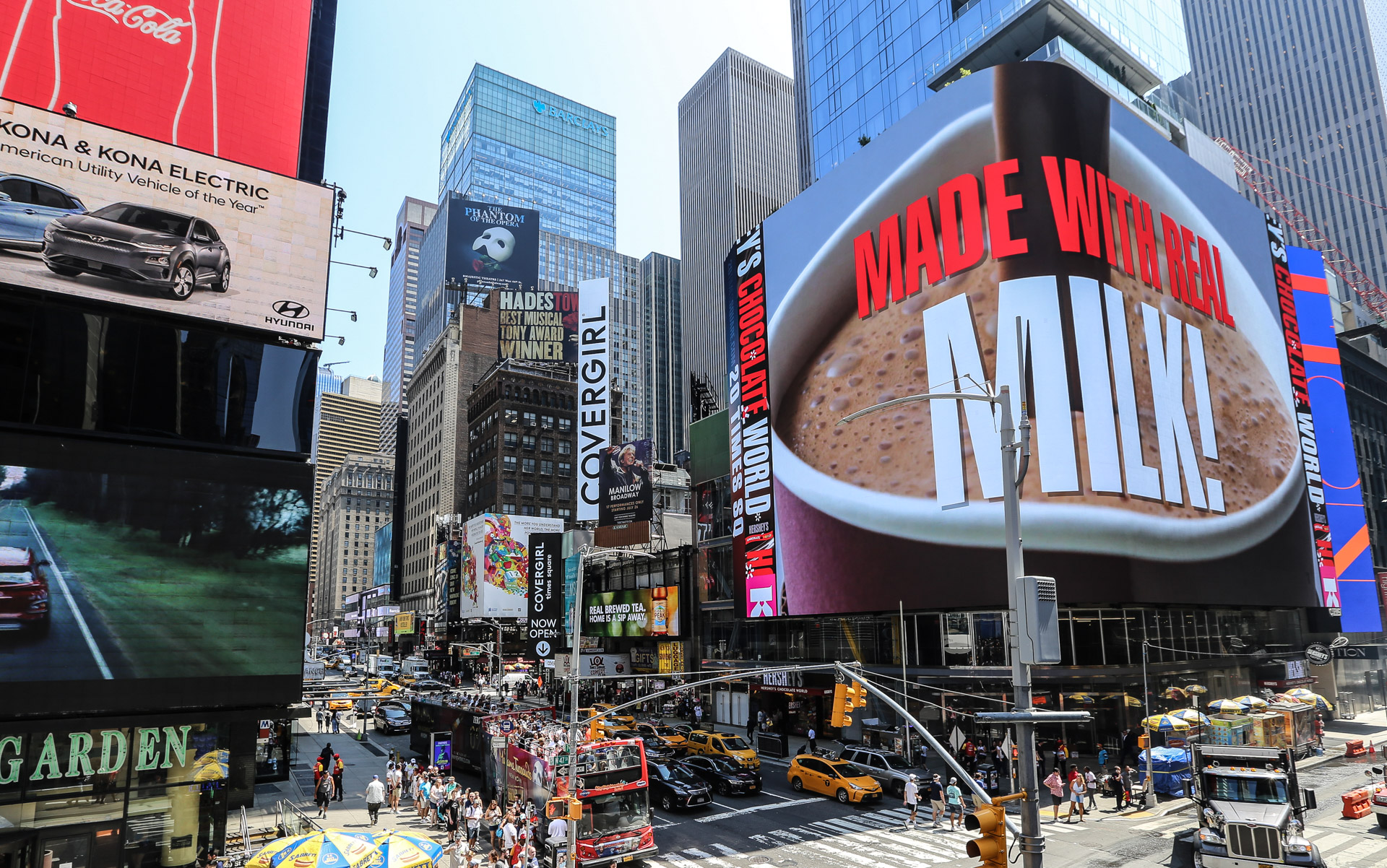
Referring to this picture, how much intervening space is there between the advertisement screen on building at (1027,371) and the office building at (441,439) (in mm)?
89631

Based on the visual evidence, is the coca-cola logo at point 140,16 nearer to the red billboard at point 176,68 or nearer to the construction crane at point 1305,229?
the red billboard at point 176,68

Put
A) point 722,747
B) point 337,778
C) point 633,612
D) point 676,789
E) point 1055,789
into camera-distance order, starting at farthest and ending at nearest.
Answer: point 633,612 → point 722,747 → point 337,778 → point 676,789 → point 1055,789

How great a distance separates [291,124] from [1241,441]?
50.1m

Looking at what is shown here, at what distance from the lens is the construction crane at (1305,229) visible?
151 meters

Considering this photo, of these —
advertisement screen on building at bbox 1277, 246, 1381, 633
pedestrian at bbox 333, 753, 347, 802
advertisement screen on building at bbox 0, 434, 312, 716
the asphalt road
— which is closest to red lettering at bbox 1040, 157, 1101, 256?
advertisement screen on building at bbox 1277, 246, 1381, 633

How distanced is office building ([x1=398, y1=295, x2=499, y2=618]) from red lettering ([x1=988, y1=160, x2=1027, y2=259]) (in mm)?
100409

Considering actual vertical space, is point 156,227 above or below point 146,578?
above

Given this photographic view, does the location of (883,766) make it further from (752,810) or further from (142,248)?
(142,248)

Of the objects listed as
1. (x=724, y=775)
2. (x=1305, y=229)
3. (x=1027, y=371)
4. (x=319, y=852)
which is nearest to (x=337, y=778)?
(x=724, y=775)

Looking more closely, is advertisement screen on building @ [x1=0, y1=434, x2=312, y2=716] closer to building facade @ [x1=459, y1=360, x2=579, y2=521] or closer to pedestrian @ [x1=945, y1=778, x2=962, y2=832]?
pedestrian @ [x1=945, y1=778, x2=962, y2=832]

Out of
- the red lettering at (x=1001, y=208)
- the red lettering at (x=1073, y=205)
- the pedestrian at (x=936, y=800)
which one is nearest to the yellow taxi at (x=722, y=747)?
the pedestrian at (x=936, y=800)

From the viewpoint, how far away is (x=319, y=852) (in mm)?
17125

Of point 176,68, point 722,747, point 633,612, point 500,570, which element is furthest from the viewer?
point 500,570

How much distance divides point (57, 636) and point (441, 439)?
117m
